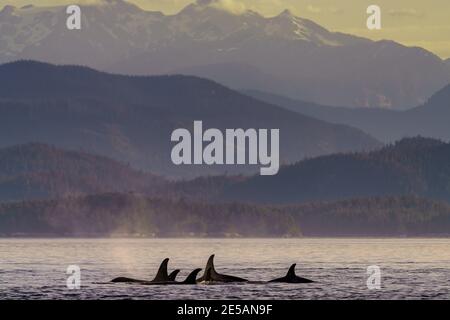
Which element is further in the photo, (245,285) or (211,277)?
(211,277)

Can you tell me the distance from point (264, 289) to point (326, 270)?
4532 cm

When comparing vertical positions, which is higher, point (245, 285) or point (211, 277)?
point (211, 277)

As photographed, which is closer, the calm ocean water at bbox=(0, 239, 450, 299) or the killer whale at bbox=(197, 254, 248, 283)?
the calm ocean water at bbox=(0, 239, 450, 299)

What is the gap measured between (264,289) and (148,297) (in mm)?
14087

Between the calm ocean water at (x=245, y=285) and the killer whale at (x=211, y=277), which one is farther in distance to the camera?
the killer whale at (x=211, y=277)

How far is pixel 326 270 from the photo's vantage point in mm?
160875

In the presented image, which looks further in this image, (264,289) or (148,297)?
(264,289)

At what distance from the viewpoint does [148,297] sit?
345ft
